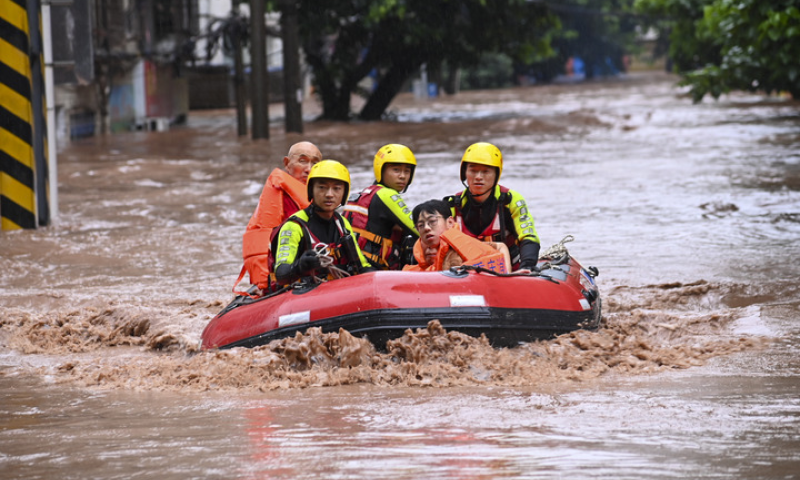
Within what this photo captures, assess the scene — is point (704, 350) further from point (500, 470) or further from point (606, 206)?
point (606, 206)

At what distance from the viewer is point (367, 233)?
23.4ft

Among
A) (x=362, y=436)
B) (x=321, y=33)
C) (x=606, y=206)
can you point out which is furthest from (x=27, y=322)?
(x=321, y=33)

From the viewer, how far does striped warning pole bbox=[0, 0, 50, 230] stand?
11320 mm

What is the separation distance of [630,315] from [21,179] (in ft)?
23.4

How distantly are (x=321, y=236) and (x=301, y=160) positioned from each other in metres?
1.23

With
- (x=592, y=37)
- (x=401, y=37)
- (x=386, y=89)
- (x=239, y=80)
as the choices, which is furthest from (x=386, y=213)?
(x=592, y=37)

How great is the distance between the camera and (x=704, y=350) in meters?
6.39

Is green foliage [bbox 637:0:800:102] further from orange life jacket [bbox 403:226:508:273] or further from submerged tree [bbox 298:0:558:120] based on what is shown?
orange life jacket [bbox 403:226:508:273]

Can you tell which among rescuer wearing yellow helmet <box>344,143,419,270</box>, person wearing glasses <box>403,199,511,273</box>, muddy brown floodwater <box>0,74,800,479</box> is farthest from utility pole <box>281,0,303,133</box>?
person wearing glasses <box>403,199,511,273</box>

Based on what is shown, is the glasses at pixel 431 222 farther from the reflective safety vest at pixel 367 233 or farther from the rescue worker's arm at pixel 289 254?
the rescue worker's arm at pixel 289 254

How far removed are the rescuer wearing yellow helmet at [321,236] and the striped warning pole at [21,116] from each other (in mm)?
6012

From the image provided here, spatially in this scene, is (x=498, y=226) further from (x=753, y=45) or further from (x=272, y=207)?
(x=753, y=45)

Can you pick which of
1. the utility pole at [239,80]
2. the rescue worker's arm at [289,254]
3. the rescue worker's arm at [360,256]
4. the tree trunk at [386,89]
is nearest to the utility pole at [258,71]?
the utility pole at [239,80]

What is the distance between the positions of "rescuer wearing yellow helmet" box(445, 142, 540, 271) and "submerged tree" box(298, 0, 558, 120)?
66.0 ft
